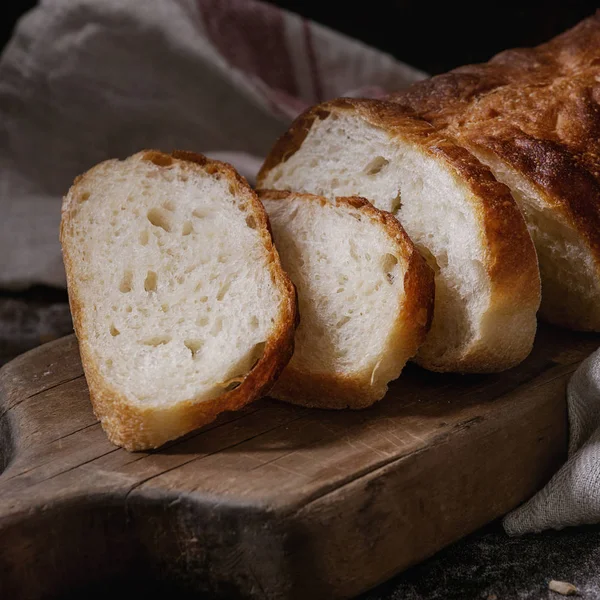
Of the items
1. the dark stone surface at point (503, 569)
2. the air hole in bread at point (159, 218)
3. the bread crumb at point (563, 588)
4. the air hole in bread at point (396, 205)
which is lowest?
the dark stone surface at point (503, 569)

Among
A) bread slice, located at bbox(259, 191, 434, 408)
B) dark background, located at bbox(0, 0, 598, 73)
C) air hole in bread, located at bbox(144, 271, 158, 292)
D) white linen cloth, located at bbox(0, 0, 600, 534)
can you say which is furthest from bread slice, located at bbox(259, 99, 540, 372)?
dark background, located at bbox(0, 0, 598, 73)

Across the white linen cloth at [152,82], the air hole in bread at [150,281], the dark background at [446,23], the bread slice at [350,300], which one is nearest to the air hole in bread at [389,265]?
the bread slice at [350,300]

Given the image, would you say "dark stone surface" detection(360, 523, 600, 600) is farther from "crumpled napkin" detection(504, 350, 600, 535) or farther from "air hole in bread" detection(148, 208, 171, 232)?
"air hole in bread" detection(148, 208, 171, 232)

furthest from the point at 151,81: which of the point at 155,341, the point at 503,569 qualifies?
the point at 503,569

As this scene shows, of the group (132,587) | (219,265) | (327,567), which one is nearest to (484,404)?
(327,567)

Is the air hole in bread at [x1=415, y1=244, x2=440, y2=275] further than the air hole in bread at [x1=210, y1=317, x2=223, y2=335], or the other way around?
the air hole in bread at [x1=415, y1=244, x2=440, y2=275]

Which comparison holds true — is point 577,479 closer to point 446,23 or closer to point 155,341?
point 155,341

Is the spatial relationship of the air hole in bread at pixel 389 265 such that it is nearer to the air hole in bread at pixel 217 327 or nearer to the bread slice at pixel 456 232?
the bread slice at pixel 456 232
